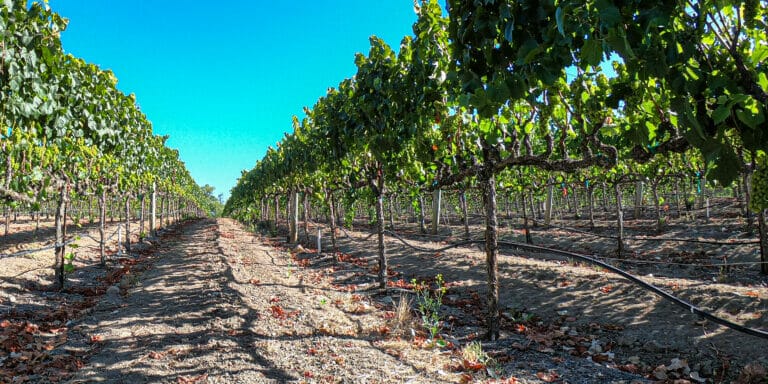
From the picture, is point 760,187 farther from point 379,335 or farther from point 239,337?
point 239,337

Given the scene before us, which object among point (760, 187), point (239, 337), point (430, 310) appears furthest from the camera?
point (430, 310)

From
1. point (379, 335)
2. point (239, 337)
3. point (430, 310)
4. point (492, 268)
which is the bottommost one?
point (430, 310)

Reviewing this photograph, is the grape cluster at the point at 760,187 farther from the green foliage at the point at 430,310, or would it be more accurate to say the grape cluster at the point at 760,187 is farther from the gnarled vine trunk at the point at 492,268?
the green foliage at the point at 430,310

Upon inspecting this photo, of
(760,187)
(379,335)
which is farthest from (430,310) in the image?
(760,187)

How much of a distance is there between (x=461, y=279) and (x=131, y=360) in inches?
315

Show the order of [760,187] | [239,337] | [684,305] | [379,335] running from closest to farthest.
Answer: [760,187]
[684,305]
[239,337]
[379,335]

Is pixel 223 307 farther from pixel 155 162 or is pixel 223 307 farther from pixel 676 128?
pixel 155 162

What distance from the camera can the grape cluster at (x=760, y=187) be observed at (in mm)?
2041

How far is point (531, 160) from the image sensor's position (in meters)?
5.73

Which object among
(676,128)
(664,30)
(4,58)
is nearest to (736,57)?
(664,30)

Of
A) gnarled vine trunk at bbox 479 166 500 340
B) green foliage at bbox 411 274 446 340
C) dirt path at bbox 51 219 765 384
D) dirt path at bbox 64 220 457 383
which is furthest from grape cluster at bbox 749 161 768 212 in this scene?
green foliage at bbox 411 274 446 340

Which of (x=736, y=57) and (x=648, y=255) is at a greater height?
(x=736, y=57)

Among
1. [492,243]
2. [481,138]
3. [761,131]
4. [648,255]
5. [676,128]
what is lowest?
[648,255]

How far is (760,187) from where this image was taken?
2.06m
